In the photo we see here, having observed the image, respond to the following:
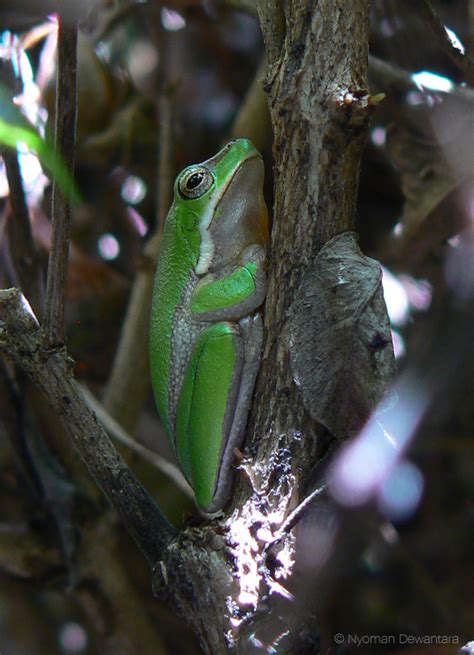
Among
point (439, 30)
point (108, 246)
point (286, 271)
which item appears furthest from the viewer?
point (108, 246)

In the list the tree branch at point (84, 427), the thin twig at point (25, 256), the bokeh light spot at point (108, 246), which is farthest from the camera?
the bokeh light spot at point (108, 246)

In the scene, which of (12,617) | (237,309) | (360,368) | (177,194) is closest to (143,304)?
(177,194)

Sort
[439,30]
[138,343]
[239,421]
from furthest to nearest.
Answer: [138,343] < [439,30] < [239,421]

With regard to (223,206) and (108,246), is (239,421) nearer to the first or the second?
(223,206)

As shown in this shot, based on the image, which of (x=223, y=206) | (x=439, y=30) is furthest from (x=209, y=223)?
(x=439, y=30)

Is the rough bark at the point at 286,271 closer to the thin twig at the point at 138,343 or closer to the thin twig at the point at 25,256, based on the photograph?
the thin twig at the point at 25,256

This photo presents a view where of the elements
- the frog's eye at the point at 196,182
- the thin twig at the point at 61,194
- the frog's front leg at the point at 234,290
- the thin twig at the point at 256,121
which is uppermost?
the thin twig at the point at 61,194

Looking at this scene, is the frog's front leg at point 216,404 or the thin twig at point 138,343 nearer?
the frog's front leg at point 216,404

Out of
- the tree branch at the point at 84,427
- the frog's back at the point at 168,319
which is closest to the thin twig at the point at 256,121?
the frog's back at the point at 168,319
